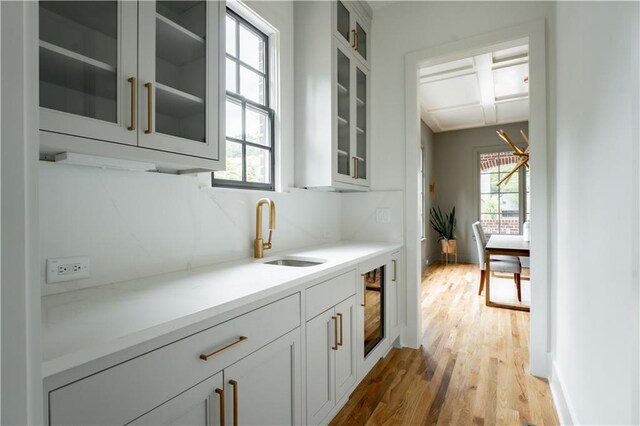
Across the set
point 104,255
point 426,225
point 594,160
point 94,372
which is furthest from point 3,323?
point 426,225

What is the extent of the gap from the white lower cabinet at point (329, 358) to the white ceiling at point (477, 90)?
297cm

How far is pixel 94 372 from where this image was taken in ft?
A: 2.28

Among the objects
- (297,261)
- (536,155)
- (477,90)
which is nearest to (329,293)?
(297,261)

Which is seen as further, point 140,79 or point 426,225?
point 426,225

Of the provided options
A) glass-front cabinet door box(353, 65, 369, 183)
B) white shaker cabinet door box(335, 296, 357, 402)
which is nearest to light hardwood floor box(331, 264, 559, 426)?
white shaker cabinet door box(335, 296, 357, 402)

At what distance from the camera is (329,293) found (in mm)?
1623

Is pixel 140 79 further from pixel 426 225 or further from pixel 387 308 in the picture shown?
pixel 426 225

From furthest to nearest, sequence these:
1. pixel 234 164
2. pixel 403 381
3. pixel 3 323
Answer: pixel 403 381, pixel 234 164, pixel 3 323

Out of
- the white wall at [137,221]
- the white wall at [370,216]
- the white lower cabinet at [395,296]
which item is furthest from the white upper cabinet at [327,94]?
the white lower cabinet at [395,296]

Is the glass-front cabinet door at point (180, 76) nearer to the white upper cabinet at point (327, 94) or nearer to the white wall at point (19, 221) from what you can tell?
the white wall at point (19, 221)

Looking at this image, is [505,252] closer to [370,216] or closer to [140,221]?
[370,216]

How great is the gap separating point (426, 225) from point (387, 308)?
4.34m

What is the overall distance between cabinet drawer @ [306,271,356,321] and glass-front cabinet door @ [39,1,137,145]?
38.3 inches

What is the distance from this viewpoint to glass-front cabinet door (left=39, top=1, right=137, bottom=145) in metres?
0.91
